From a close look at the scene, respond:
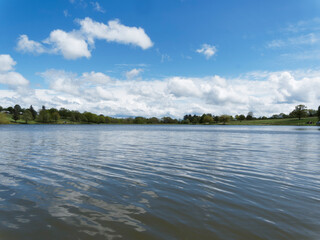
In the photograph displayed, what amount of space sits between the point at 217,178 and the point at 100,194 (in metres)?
6.34

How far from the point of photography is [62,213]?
668cm

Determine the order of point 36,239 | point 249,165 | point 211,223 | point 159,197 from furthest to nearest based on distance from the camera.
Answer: point 249,165
point 159,197
point 211,223
point 36,239

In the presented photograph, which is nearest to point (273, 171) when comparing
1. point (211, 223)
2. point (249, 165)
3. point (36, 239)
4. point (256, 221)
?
point (249, 165)

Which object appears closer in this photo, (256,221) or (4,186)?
(256,221)

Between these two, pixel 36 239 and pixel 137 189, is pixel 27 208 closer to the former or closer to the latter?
pixel 36 239

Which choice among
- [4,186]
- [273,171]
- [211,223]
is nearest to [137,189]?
[211,223]

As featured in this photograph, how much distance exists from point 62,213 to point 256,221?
617 cm

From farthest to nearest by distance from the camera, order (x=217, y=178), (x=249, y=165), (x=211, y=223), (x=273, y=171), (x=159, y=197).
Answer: (x=249, y=165)
(x=273, y=171)
(x=217, y=178)
(x=159, y=197)
(x=211, y=223)

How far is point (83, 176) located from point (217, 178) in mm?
7512

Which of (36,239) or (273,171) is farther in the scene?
(273,171)

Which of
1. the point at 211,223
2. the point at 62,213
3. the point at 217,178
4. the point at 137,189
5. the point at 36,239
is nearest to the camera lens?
the point at 36,239

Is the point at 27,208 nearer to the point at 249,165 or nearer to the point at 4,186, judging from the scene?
the point at 4,186

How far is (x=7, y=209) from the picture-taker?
6.86m

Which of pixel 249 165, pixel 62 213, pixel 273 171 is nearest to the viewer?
pixel 62 213
